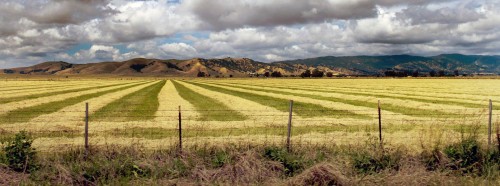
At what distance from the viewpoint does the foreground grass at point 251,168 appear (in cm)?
1134

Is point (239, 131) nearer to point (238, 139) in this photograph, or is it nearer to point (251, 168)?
point (238, 139)

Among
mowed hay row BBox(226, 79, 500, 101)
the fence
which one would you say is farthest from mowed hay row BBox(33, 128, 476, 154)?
mowed hay row BBox(226, 79, 500, 101)

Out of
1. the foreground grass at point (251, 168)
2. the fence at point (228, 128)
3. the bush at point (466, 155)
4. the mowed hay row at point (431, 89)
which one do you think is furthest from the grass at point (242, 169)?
the mowed hay row at point (431, 89)

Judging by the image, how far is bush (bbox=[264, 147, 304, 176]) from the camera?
1245cm

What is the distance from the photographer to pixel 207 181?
11414mm

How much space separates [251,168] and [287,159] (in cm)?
129

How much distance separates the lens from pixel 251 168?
1204 centimetres

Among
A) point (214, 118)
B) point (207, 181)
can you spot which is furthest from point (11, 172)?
point (214, 118)

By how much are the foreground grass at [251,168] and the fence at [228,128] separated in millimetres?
5049

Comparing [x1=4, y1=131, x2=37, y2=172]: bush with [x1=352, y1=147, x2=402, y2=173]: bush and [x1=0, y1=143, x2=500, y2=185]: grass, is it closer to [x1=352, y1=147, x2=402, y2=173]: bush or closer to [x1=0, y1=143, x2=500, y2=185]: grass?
[x1=0, y1=143, x2=500, y2=185]: grass

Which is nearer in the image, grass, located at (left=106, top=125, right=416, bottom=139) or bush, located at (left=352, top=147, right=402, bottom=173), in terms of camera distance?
bush, located at (left=352, top=147, right=402, bottom=173)

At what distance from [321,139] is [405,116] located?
596 inches

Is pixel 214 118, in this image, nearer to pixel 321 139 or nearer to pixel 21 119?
pixel 321 139

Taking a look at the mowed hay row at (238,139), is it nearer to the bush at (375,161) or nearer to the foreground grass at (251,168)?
the foreground grass at (251,168)
